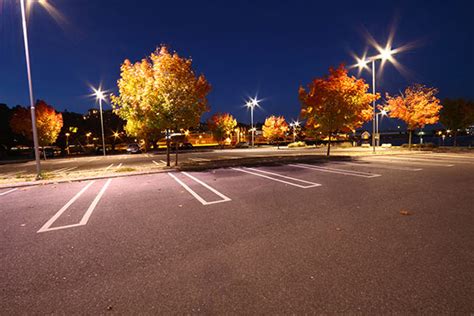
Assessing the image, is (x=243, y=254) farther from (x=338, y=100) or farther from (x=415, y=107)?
(x=415, y=107)

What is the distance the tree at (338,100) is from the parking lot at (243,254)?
12.0 meters

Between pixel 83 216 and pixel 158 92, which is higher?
pixel 158 92

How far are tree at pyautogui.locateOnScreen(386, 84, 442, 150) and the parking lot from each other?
2312 cm

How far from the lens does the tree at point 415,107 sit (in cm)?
2562

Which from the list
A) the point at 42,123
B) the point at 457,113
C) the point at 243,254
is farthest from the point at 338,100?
the point at 42,123

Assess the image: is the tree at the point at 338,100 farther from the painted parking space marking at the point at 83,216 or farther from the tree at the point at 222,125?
the tree at the point at 222,125

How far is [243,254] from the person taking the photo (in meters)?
3.78

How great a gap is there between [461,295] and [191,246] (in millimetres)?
3620

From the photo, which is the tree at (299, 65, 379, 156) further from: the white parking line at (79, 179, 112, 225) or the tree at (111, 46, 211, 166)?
the white parking line at (79, 179, 112, 225)

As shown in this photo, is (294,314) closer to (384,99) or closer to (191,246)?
(191,246)

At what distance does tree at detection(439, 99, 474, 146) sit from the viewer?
3066cm

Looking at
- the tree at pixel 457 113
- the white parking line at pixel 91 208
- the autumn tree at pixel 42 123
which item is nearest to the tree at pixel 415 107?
the tree at pixel 457 113

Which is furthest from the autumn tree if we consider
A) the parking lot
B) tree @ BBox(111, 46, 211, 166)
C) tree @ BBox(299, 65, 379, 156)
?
tree @ BBox(299, 65, 379, 156)

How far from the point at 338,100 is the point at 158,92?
13.3m
